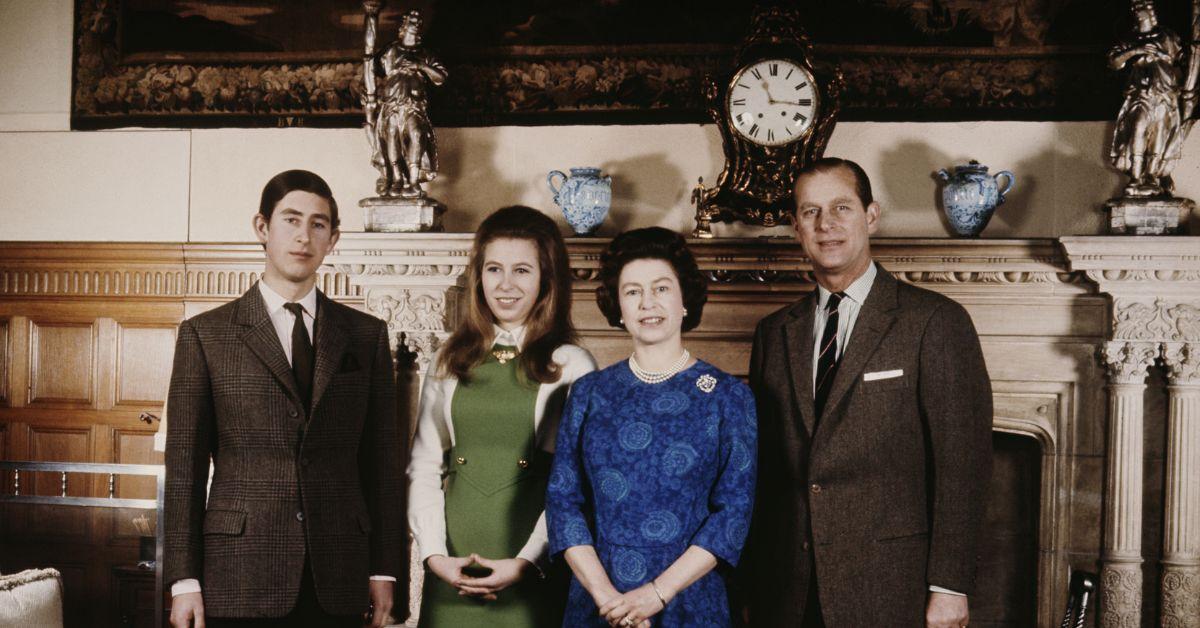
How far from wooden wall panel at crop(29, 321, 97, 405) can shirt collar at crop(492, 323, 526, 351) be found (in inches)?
101

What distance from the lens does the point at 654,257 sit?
2.02 meters

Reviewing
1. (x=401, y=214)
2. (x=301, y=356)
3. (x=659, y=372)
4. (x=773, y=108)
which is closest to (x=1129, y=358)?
(x=773, y=108)

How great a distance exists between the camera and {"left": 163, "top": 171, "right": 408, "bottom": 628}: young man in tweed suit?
2.02m

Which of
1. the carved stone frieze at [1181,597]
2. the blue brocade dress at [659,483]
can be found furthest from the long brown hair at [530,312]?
the carved stone frieze at [1181,597]

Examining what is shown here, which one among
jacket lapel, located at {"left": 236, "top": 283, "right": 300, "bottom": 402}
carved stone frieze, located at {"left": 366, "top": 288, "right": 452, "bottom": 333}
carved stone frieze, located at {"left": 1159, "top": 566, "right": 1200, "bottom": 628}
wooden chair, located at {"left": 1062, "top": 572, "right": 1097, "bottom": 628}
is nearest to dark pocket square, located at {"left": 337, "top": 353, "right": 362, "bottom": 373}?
jacket lapel, located at {"left": 236, "top": 283, "right": 300, "bottom": 402}

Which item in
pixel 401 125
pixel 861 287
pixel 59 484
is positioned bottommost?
pixel 59 484

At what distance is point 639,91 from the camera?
11.9ft

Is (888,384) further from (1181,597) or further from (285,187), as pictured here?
(1181,597)

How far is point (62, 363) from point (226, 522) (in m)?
2.44

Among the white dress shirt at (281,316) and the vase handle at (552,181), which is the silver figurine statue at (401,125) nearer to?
the vase handle at (552,181)

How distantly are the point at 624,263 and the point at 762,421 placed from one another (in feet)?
1.84

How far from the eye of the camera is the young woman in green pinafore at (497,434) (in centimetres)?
205

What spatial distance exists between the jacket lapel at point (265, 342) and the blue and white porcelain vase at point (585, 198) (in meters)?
1.49

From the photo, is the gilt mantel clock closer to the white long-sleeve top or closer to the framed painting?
the framed painting
